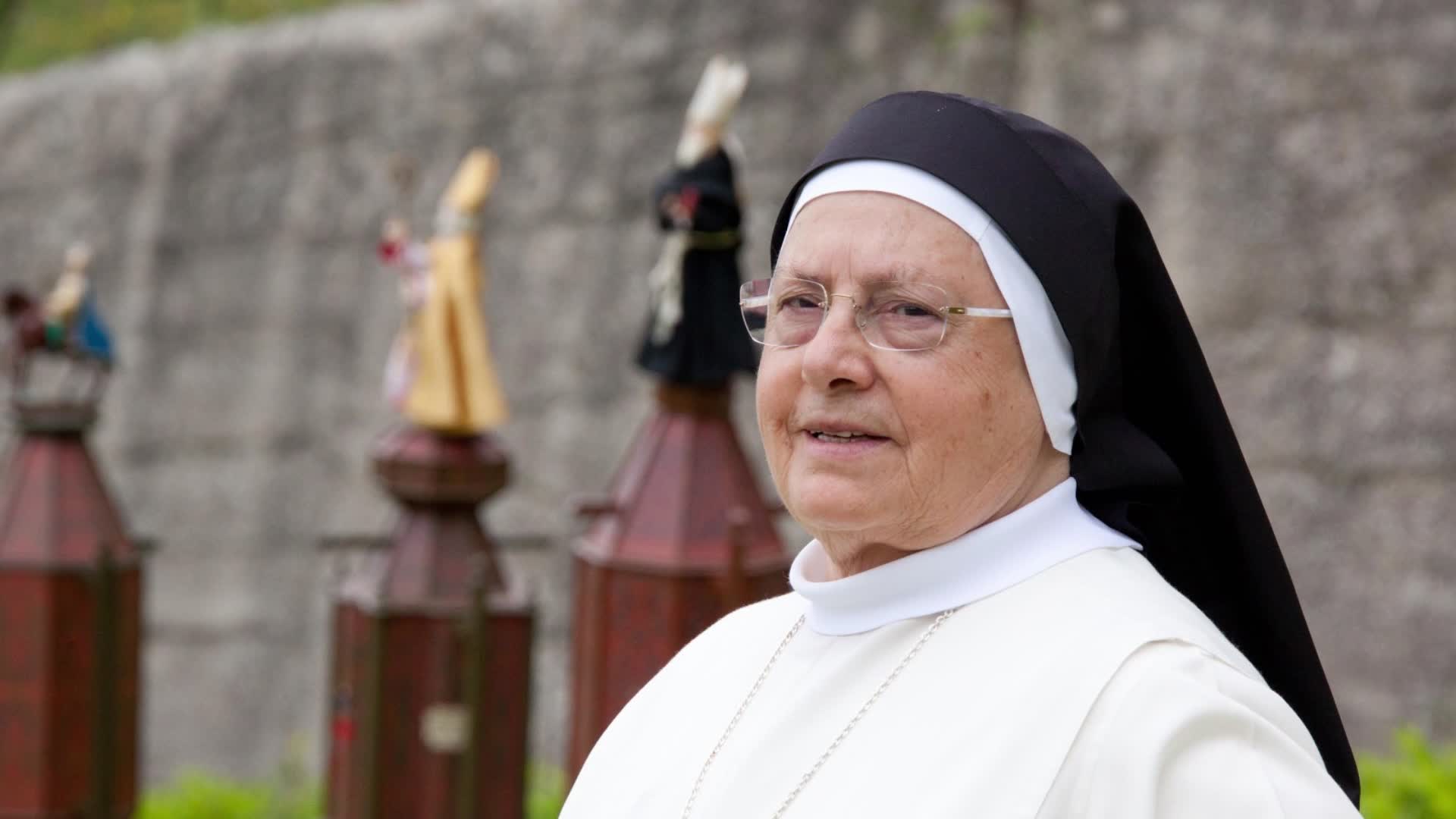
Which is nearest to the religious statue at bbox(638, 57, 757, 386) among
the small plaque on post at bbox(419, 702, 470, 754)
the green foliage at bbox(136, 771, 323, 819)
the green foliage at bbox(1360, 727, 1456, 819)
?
the small plaque on post at bbox(419, 702, 470, 754)

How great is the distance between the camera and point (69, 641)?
16.9 ft

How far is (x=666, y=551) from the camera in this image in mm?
4027

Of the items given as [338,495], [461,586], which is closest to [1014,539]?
[461,586]

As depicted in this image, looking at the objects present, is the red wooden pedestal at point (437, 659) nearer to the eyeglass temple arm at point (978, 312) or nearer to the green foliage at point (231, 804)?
the green foliage at point (231, 804)

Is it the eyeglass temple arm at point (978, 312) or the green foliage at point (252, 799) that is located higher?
the eyeglass temple arm at point (978, 312)

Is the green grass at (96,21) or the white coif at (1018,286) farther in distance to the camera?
the green grass at (96,21)

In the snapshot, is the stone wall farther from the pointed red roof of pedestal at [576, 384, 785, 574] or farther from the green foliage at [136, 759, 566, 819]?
the pointed red roof of pedestal at [576, 384, 785, 574]

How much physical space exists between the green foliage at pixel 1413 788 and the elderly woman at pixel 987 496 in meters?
2.65

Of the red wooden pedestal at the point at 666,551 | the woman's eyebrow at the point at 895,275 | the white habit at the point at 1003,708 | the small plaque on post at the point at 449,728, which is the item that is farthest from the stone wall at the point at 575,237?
the woman's eyebrow at the point at 895,275

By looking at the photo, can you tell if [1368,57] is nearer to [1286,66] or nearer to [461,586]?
[1286,66]

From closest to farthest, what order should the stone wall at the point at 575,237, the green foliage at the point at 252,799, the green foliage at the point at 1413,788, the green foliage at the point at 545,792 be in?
the green foliage at the point at 1413,788 → the stone wall at the point at 575,237 → the green foliage at the point at 545,792 → the green foliage at the point at 252,799

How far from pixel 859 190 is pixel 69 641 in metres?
4.02

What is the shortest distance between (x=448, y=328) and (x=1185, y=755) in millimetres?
3444

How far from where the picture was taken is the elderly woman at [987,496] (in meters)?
1.74
